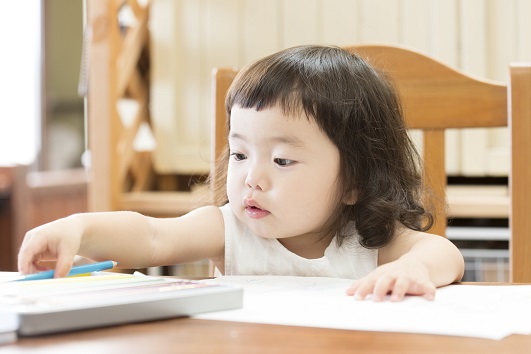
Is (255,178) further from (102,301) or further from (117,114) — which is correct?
(117,114)

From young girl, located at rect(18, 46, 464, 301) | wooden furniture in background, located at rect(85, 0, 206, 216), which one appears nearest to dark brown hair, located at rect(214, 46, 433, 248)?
young girl, located at rect(18, 46, 464, 301)

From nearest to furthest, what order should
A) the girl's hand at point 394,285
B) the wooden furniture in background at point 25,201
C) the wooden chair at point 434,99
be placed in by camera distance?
the girl's hand at point 394,285, the wooden chair at point 434,99, the wooden furniture in background at point 25,201

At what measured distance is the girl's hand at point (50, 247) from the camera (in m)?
0.68

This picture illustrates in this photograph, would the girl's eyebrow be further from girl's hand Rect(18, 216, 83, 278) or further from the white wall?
the white wall

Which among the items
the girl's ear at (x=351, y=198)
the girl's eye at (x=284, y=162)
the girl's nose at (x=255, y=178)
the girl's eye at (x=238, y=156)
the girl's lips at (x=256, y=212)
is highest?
the girl's eye at (x=238, y=156)

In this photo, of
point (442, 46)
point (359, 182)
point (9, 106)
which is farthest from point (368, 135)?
point (9, 106)

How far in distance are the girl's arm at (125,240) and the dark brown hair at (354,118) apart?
0.14 metres

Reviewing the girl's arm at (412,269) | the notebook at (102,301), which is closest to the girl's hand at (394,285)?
the girl's arm at (412,269)

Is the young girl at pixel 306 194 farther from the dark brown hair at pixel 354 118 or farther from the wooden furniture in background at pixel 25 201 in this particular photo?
the wooden furniture in background at pixel 25 201

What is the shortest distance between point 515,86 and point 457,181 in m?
1.33

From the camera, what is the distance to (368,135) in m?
0.91

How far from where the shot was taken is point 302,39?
223 cm

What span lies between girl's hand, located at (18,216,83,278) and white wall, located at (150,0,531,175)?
1.46m

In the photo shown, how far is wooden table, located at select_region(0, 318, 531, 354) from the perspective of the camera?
0.46 m
